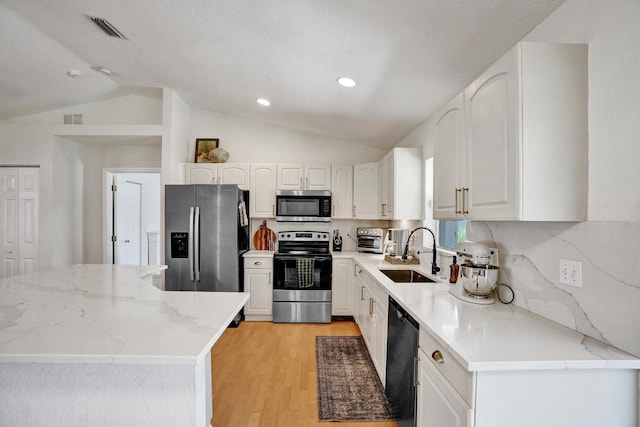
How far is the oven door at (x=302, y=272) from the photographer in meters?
3.62

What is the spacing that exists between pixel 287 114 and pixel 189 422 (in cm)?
325

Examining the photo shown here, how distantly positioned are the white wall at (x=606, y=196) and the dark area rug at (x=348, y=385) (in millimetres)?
1315

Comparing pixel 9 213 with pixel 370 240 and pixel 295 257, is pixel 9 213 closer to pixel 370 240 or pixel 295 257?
pixel 295 257

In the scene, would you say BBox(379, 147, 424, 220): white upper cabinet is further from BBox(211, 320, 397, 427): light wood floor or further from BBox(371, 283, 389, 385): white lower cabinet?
BBox(211, 320, 397, 427): light wood floor

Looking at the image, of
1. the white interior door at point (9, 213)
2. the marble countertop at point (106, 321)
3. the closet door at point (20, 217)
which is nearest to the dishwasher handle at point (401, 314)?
the marble countertop at point (106, 321)

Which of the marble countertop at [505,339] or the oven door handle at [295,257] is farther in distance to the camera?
the oven door handle at [295,257]

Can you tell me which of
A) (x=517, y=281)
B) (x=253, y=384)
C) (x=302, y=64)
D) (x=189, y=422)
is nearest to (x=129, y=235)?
(x=253, y=384)

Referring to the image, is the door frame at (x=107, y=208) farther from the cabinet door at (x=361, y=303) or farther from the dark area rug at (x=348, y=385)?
the dark area rug at (x=348, y=385)

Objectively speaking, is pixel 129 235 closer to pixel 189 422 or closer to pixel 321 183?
pixel 321 183

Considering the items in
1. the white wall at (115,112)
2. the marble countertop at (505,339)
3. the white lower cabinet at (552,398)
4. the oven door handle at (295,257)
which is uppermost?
the white wall at (115,112)

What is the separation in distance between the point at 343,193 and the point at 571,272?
287 cm

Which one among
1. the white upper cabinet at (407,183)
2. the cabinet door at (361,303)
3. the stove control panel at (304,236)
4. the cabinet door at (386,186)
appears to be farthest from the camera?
the stove control panel at (304,236)

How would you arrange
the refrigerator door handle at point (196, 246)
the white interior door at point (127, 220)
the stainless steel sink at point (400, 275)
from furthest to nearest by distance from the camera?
the white interior door at point (127, 220)
the refrigerator door handle at point (196, 246)
the stainless steel sink at point (400, 275)

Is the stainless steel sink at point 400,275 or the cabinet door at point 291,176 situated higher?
the cabinet door at point 291,176
